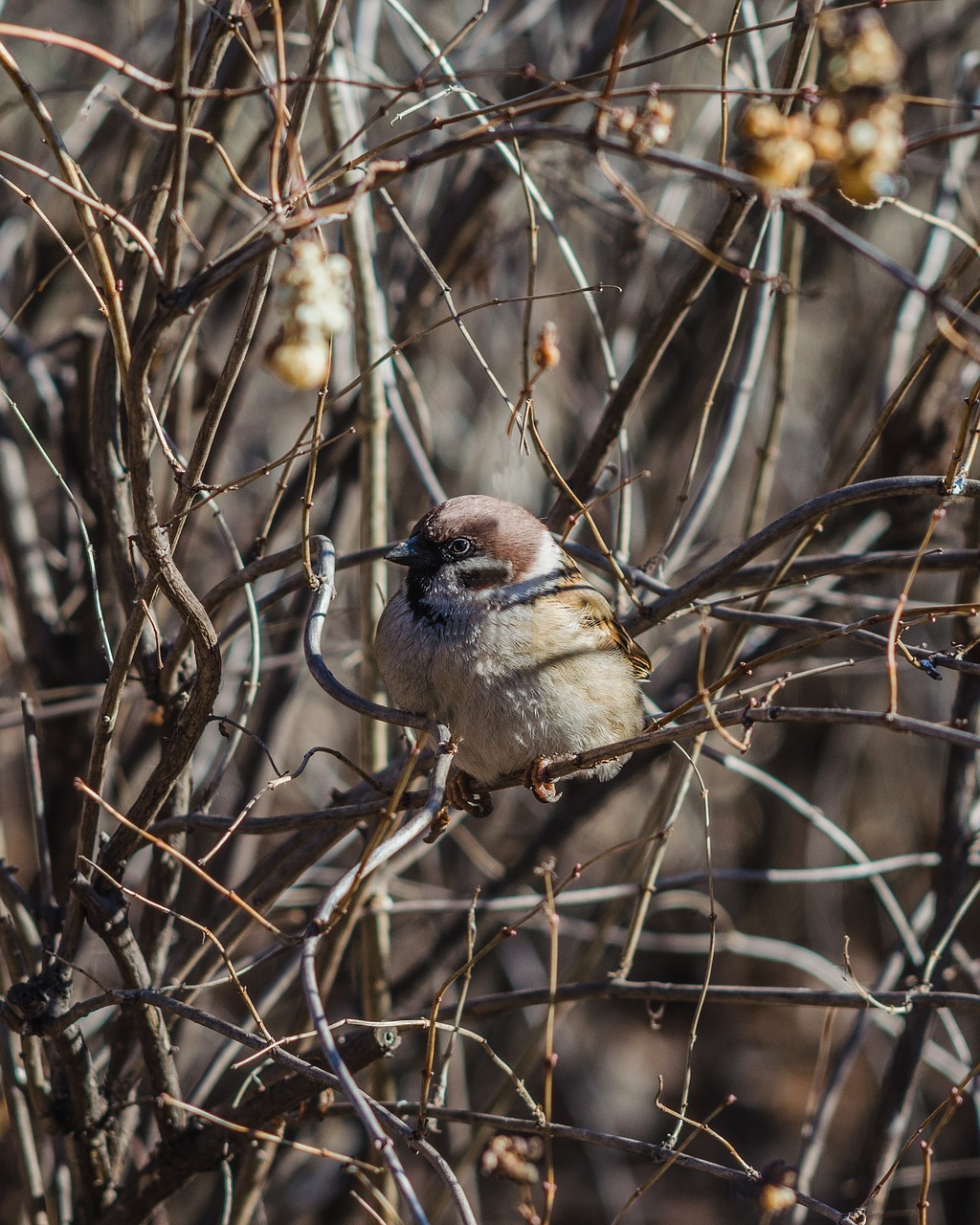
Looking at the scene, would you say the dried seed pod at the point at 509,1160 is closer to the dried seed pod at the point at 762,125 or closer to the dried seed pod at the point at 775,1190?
the dried seed pod at the point at 775,1190

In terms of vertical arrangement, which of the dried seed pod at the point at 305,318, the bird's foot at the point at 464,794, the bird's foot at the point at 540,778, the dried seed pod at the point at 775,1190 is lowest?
the dried seed pod at the point at 775,1190

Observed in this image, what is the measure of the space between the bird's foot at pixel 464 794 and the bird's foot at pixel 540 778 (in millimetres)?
248

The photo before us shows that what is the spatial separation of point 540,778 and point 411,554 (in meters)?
0.64

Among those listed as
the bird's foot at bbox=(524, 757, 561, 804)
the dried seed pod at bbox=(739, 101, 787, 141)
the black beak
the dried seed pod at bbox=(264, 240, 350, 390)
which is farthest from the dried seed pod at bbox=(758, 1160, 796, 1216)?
the black beak

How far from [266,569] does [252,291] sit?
60 cm

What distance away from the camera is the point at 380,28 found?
570 cm

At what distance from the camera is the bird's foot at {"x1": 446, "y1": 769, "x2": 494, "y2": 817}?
297 centimetres

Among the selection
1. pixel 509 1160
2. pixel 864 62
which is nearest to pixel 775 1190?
pixel 509 1160

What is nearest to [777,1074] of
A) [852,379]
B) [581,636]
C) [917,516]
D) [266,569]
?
[852,379]

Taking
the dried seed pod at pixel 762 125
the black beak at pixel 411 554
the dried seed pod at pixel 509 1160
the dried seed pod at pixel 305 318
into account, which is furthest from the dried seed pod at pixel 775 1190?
the black beak at pixel 411 554

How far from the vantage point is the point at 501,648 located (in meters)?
2.70

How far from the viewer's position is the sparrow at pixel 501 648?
2662 mm

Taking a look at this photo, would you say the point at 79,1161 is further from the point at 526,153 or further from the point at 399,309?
the point at 526,153

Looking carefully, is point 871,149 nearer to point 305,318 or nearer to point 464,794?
point 305,318
